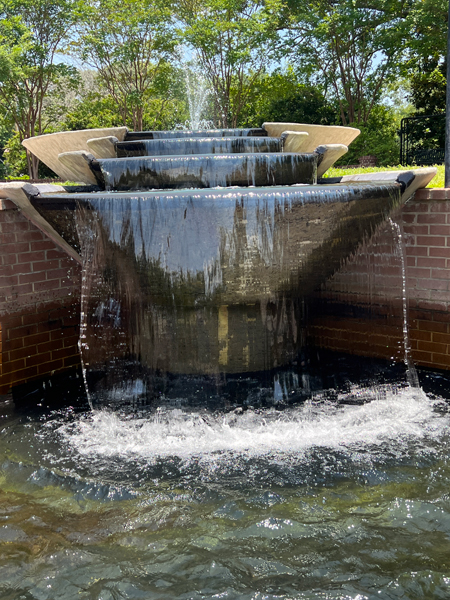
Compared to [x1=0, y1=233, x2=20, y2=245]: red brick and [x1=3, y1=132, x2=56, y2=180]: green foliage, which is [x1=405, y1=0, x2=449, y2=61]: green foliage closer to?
[x1=3, y1=132, x2=56, y2=180]: green foliage

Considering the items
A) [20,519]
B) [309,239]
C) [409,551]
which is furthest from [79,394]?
[409,551]

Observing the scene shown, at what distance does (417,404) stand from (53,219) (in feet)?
10.4

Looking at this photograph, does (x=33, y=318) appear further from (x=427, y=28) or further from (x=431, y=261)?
(x=427, y=28)

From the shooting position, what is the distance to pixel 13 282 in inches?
195

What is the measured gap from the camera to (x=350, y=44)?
19.0 m

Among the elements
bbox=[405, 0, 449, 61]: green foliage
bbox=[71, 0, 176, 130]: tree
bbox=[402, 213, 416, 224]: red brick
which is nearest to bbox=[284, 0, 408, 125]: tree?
bbox=[405, 0, 449, 61]: green foliage

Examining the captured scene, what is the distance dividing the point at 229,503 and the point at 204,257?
1.75 metres

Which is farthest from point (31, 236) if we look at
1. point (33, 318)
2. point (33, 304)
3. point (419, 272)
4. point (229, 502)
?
point (419, 272)

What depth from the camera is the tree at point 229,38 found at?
1800 cm

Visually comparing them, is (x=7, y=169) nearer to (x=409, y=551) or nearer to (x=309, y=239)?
(x=309, y=239)

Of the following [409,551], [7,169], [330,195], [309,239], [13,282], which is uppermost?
[7,169]

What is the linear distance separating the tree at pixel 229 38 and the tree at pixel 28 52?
403 centimetres

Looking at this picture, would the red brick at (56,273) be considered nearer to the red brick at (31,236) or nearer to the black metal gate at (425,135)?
the red brick at (31,236)

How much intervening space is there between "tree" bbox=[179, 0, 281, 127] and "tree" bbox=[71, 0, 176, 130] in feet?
3.49
